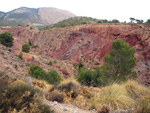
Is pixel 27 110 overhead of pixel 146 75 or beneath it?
overhead

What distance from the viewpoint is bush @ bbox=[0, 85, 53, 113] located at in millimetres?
2586

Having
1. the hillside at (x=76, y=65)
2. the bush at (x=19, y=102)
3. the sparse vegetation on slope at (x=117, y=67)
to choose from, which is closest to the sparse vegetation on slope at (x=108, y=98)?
the hillside at (x=76, y=65)

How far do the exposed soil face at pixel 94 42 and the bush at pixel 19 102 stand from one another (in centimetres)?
2206

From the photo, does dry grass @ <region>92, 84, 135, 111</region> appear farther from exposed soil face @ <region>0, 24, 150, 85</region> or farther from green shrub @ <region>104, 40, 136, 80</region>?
exposed soil face @ <region>0, 24, 150, 85</region>

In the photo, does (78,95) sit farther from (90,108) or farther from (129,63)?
(129,63)

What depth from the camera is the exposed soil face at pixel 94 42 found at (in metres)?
24.8

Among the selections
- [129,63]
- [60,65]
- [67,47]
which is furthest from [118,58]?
[67,47]

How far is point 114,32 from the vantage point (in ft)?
109

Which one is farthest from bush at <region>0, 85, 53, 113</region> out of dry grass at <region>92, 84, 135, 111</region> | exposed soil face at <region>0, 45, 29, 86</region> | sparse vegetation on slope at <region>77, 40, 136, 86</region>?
sparse vegetation on slope at <region>77, 40, 136, 86</region>

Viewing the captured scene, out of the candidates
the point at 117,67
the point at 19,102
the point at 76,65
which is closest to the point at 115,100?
the point at 19,102

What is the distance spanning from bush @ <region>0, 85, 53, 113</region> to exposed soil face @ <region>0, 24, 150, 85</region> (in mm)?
22063

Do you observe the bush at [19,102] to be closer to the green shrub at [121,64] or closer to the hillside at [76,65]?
the hillside at [76,65]

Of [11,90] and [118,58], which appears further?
[118,58]

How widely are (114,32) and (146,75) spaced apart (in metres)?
15.6
